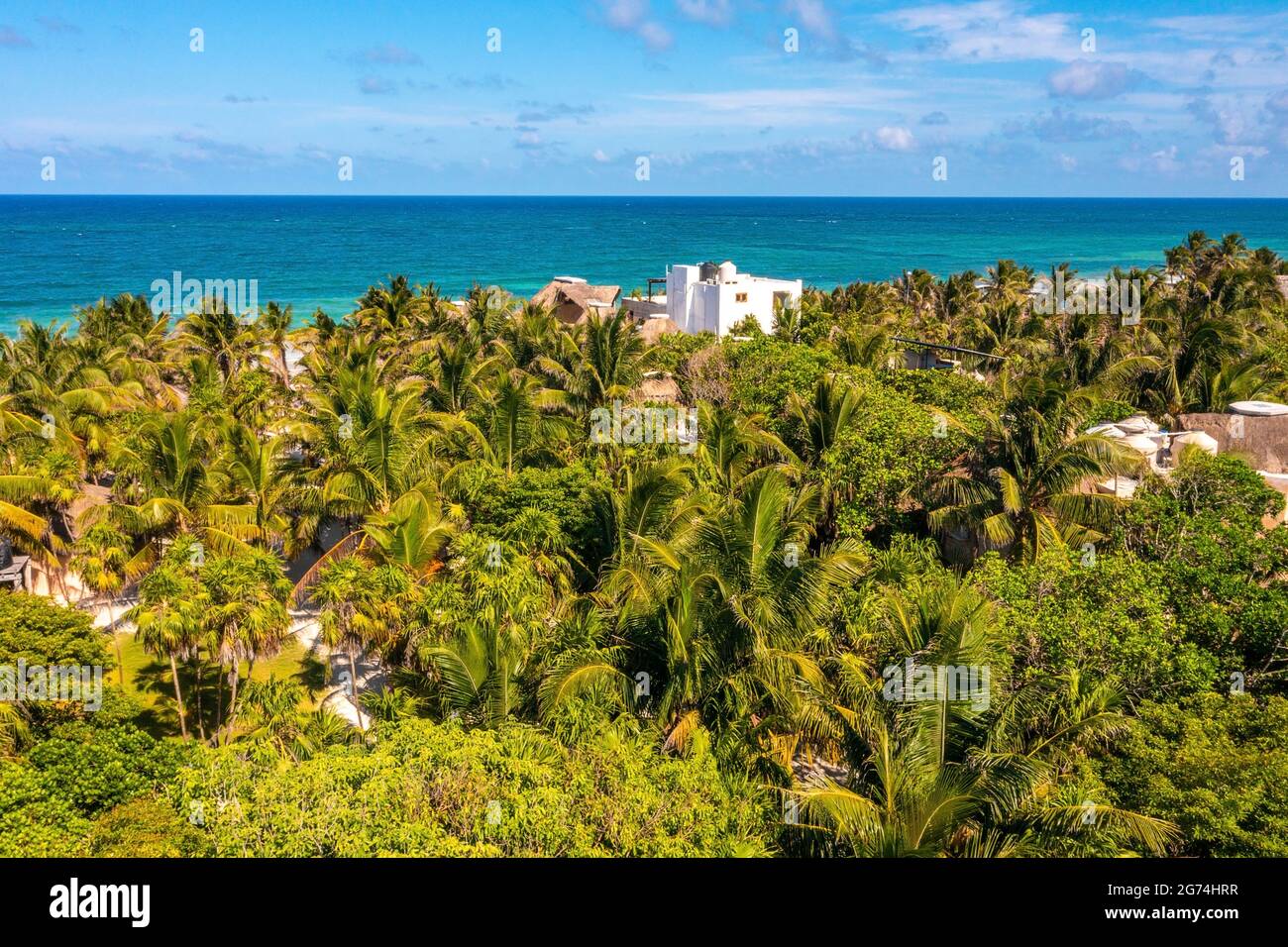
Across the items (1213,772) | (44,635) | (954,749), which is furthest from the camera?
(44,635)

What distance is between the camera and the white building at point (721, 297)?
44875mm

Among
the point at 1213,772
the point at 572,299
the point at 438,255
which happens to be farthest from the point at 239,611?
the point at 438,255

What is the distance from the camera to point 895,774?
1245 centimetres

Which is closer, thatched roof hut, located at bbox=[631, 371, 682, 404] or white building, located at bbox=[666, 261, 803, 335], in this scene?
thatched roof hut, located at bbox=[631, 371, 682, 404]

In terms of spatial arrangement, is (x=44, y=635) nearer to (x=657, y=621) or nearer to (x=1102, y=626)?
(x=657, y=621)

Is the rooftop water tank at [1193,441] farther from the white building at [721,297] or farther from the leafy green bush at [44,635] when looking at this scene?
the white building at [721,297]

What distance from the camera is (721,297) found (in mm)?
44719

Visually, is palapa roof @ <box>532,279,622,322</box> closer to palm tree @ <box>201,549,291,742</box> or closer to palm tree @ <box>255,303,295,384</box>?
palm tree @ <box>255,303,295,384</box>

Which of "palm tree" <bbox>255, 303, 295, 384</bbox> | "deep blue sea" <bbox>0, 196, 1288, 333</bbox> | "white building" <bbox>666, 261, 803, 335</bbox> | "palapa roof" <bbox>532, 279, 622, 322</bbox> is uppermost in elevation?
"deep blue sea" <bbox>0, 196, 1288, 333</bbox>

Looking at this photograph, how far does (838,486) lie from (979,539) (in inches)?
132

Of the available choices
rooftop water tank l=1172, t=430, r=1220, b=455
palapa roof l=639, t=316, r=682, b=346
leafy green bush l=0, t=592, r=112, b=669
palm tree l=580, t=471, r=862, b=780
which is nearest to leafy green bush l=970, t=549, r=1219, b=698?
palm tree l=580, t=471, r=862, b=780

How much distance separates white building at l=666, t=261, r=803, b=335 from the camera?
44.9m

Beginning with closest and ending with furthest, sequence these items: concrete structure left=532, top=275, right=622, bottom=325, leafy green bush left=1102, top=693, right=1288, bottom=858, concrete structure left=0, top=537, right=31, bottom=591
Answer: leafy green bush left=1102, top=693, right=1288, bottom=858 → concrete structure left=0, top=537, right=31, bottom=591 → concrete structure left=532, top=275, right=622, bottom=325
